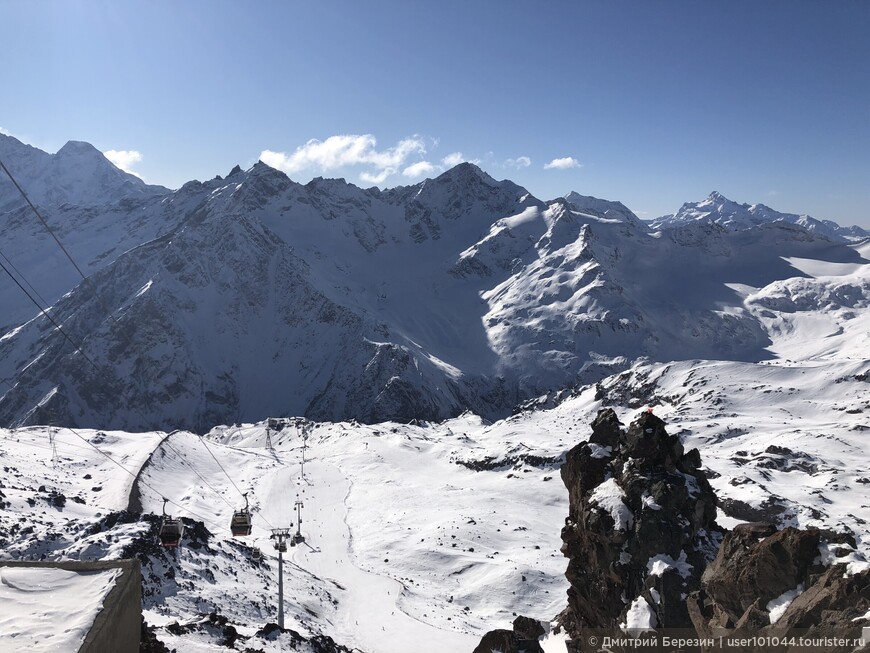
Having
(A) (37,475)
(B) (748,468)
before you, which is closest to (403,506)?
(A) (37,475)

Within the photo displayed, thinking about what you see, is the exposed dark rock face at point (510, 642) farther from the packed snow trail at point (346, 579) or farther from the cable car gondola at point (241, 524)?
the packed snow trail at point (346, 579)

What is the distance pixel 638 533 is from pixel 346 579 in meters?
51.1

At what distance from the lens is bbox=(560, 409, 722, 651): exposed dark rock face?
26.1 m

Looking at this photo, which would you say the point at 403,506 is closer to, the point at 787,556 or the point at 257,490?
the point at 257,490

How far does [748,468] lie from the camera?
11050 cm

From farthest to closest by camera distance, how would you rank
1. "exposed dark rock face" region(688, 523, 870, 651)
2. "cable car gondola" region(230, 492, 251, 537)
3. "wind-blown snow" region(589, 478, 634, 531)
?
"cable car gondola" region(230, 492, 251, 537) < "wind-blown snow" region(589, 478, 634, 531) < "exposed dark rock face" region(688, 523, 870, 651)

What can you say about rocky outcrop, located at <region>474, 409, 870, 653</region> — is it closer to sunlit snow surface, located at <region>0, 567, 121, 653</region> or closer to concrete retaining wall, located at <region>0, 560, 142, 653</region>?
concrete retaining wall, located at <region>0, 560, 142, 653</region>

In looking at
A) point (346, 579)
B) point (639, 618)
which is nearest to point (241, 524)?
point (639, 618)

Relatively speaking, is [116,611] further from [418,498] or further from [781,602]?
[418,498]

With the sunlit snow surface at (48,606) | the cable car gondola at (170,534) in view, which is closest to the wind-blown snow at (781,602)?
the sunlit snow surface at (48,606)

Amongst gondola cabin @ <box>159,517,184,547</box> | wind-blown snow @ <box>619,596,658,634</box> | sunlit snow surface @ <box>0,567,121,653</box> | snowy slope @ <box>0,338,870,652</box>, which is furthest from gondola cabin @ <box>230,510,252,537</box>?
sunlit snow surface @ <box>0,567,121,653</box>

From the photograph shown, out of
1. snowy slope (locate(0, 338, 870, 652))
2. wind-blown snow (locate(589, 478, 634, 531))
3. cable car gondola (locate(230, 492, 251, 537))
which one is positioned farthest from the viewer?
snowy slope (locate(0, 338, 870, 652))

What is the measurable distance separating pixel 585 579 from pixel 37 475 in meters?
90.7

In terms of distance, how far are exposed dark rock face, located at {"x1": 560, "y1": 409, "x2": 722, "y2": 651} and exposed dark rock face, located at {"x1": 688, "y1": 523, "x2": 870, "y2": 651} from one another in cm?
240
